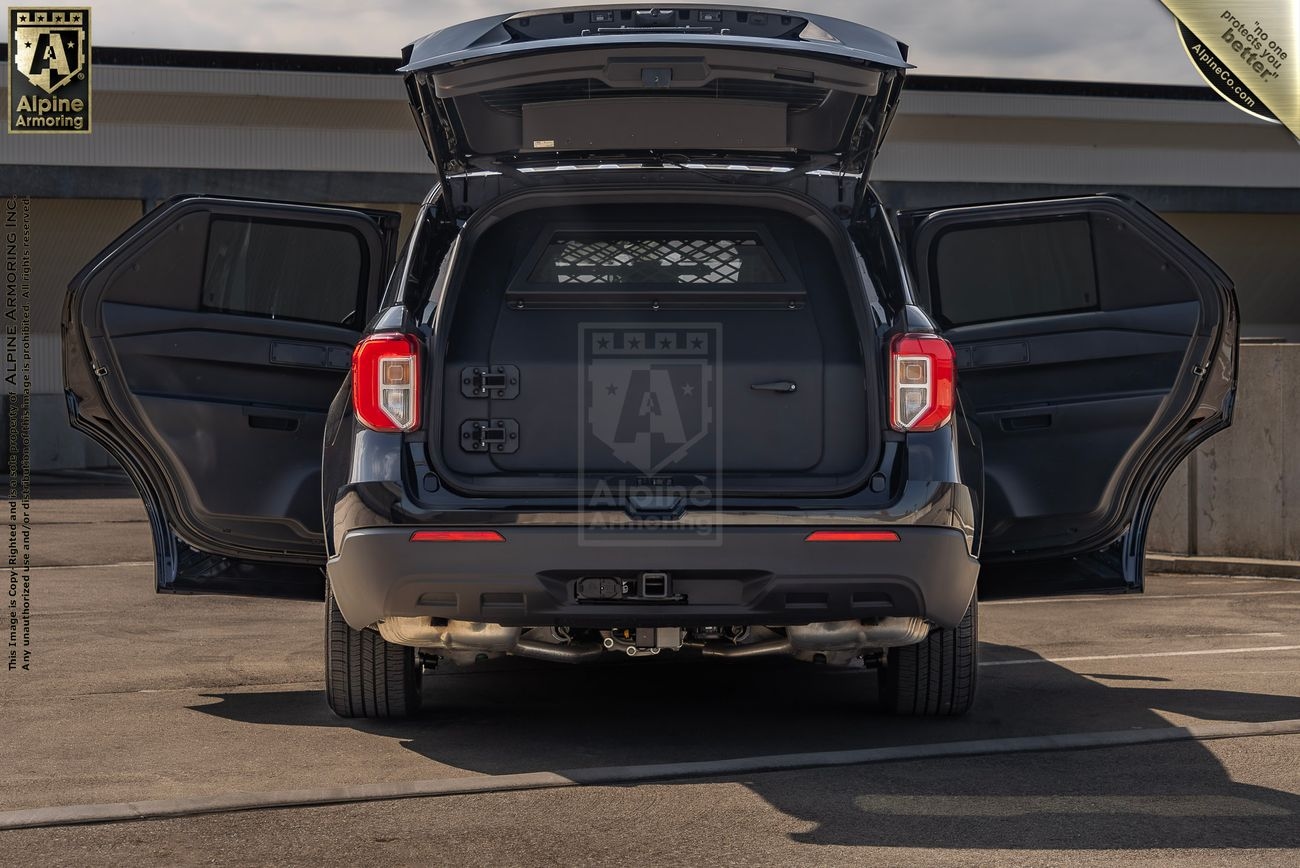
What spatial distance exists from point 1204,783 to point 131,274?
4220mm

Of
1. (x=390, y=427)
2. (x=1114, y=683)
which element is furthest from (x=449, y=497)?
(x=1114, y=683)

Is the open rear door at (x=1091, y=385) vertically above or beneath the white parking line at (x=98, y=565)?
above

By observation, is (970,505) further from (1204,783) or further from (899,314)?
(1204,783)

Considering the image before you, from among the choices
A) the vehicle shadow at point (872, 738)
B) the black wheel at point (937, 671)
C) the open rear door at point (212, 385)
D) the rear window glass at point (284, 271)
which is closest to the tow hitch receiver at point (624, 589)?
the vehicle shadow at point (872, 738)

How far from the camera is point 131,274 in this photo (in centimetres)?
656

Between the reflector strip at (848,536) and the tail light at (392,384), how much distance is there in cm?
129

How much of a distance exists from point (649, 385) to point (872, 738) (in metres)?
1.53

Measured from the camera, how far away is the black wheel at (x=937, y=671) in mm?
6211

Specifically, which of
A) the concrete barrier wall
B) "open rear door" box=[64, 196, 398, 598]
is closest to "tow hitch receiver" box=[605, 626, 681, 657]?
"open rear door" box=[64, 196, 398, 598]

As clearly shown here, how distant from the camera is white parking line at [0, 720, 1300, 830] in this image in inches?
191

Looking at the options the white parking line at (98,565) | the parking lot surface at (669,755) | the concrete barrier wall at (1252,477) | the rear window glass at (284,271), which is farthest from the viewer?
the white parking line at (98,565)

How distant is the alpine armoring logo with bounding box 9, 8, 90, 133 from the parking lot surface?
67.3 feet

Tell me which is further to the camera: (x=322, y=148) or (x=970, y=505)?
(x=322, y=148)

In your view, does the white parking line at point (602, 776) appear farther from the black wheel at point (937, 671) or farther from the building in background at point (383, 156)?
the building in background at point (383, 156)
